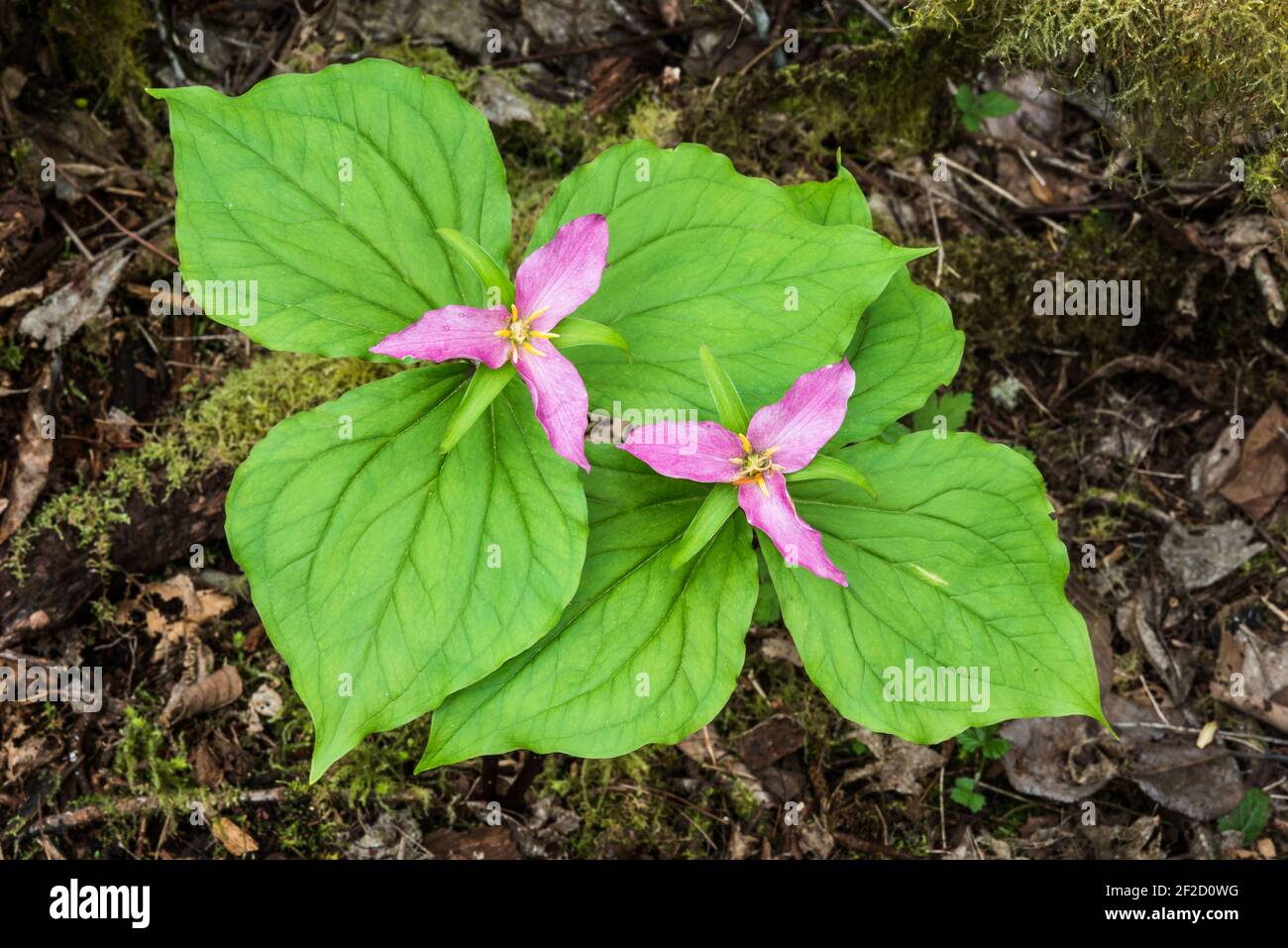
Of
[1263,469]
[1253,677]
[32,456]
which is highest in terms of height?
[32,456]

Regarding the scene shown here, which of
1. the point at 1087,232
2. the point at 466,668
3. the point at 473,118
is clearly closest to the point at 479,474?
the point at 466,668

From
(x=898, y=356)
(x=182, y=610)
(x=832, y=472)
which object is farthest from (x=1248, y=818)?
(x=182, y=610)

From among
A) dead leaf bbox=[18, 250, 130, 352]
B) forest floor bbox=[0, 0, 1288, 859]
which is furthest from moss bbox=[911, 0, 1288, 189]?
dead leaf bbox=[18, 250, 130, 352]

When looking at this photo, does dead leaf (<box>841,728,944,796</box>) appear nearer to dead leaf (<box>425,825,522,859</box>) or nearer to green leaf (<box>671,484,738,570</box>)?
dead leaf (<box>425,825,522,859</box>)

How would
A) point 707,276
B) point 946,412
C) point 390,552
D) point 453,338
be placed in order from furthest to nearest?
point 946,412 < point 707,276 < point 390,552 < point 453,338

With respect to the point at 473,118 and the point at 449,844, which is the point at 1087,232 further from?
the point at 449,844

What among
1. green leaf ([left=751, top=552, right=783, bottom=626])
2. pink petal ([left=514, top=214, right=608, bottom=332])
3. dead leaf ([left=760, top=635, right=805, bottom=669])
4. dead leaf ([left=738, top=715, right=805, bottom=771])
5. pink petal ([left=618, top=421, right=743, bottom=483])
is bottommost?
dead leaf ([left=738, top=715, right=805, bottom=771])

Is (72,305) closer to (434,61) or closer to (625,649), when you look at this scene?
(434,61)

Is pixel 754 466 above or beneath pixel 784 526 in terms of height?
above

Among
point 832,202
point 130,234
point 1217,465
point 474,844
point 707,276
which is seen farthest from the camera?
point 1217,465
